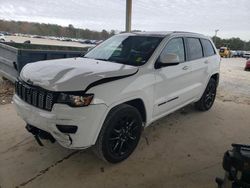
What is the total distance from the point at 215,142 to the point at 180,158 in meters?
0.94

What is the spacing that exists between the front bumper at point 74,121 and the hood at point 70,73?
0.25m

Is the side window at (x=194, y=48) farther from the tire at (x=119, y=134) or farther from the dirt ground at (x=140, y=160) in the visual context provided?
the tire at (x=119, y=134)

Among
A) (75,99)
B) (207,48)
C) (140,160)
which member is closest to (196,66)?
(207,48)

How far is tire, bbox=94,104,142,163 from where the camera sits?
3.18 metres

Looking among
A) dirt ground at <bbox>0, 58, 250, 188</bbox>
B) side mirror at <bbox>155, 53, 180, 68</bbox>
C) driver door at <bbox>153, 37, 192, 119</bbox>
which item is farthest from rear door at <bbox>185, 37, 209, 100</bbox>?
side mirror at <bbox>155, 53, 180, 68</bbox>

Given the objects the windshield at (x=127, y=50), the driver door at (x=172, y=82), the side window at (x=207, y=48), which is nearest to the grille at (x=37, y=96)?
the windshield at (x=127, y=50)

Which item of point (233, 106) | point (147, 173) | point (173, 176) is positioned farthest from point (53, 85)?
point (233, 106)

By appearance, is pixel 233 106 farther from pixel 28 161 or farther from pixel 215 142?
pixel 28 161

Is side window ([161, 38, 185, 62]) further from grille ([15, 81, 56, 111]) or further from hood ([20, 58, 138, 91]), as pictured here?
grille ([15, 81, 56, 111])

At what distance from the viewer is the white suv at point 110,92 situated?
291 centimetres

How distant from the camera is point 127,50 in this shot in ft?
13.7

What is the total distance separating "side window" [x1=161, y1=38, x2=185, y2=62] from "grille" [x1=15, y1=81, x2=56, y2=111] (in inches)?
73.8

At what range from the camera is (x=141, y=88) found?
11.5ft

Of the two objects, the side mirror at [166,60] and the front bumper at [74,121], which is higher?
the side mirror at [166,60]
